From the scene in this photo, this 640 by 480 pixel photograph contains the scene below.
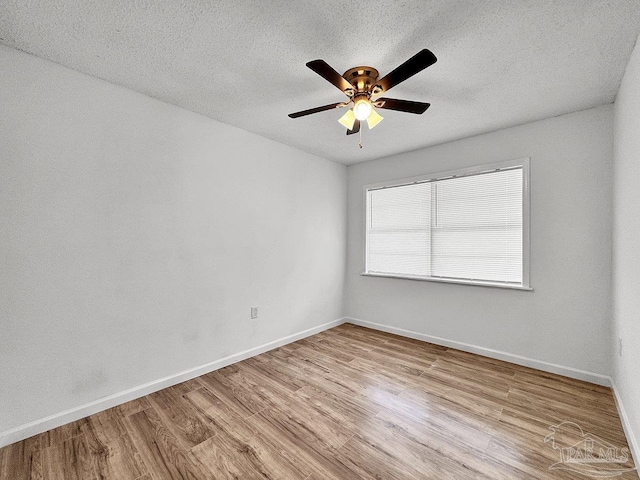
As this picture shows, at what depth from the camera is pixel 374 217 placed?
4.15 m

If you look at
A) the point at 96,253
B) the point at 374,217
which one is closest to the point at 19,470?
the point at 96,253

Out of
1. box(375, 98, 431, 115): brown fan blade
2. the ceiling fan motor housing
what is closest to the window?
box(375, 98, 431, 115): brown fan blade

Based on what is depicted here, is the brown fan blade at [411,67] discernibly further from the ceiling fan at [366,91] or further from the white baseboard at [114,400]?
the white baseboard at [114,400]

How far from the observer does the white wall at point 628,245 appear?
162 centimetres

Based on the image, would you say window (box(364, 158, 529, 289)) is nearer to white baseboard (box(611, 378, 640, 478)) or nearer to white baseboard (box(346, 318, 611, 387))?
white baseboard (box(346, 318, 611, 387))

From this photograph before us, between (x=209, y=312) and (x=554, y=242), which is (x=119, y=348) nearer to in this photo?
(x=209, y=312)

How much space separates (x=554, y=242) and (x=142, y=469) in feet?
11.9

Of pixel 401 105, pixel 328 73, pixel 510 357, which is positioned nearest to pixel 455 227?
pixel 510 357

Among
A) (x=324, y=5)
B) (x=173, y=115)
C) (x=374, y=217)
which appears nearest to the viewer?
(x=324, y=5)

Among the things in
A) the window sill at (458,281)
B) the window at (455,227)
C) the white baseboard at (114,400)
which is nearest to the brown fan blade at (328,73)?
the window at (455,227)

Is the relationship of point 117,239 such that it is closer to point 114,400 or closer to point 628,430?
point 114,400

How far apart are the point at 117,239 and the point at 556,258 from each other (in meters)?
3.84

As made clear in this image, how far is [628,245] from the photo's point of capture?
5.96 feet

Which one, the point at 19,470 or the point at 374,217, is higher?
the point at 374,217
